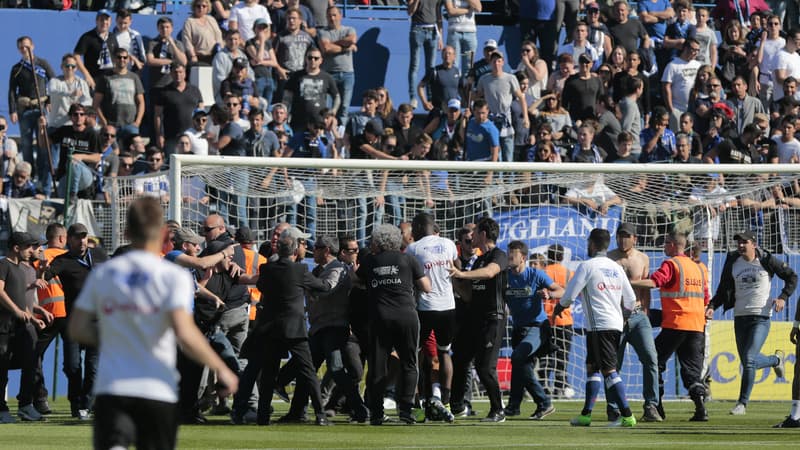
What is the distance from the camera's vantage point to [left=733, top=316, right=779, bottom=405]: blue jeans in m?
16.8

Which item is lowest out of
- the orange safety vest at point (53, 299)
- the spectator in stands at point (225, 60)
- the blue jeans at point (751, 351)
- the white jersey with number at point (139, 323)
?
the blue jeans at point (751, 351)

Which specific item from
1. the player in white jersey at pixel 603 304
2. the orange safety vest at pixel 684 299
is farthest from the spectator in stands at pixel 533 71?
the player in white jersey at pixel 603 304

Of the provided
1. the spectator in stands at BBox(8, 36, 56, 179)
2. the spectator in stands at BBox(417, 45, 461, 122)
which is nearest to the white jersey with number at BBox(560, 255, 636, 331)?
the spectator in stands at BBox(417, 45, 461, 122)

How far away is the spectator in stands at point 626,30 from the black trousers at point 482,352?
11759mm

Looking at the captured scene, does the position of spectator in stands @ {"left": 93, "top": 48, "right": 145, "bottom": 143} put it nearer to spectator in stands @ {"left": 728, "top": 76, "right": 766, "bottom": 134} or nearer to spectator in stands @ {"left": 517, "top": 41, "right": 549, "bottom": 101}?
spectator in stands @ {"left": 517, "top": 41, "right": 549, "bottom": 101}

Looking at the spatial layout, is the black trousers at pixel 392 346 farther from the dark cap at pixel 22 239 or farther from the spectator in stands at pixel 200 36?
the spectator in stands at pixel 200 36

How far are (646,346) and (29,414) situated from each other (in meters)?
6.74

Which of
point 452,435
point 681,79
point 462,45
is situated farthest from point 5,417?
point 681,79

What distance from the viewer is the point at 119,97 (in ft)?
73.7

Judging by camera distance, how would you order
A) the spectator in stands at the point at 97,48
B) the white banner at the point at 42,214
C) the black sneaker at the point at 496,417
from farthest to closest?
the spectator in stands at the point at 97,48 < the white banner at the point at 42,214 < the black sneaker at the point at 496,417

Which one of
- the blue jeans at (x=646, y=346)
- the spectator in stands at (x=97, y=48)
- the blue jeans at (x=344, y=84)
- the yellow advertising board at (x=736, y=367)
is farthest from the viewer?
the blue jeans at (x=344, y=84)

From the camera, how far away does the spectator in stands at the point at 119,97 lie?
22422 mm

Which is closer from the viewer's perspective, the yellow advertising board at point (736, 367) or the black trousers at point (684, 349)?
the black trousers at point (684, 349)

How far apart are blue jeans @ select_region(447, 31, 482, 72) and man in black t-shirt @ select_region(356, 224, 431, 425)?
38.4 feet
